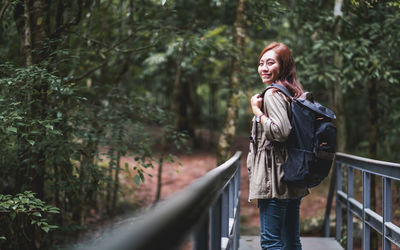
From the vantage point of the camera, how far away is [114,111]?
17.9 ft

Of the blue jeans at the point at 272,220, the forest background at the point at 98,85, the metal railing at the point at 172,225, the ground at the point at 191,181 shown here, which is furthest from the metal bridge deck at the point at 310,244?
the metal railing at the point at 172,225

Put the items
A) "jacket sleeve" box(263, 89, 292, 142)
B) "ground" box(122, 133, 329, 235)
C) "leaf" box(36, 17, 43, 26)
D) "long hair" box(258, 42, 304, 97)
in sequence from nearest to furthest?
"jacket sleeve" box(263, 89, 292, 142) → "long hair" box(258, 42, 304, 97) → "leaf" box(36, 17, 43, 26) → "ground" box(122, 133, 329, 235)

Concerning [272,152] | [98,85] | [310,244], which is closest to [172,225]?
[272,152]

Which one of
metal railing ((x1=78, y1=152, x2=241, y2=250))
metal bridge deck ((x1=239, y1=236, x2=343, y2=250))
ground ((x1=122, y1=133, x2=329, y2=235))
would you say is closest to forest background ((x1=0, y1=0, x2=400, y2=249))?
metal bridge deck ((x1=239, y1=236, x2=343, y2=250))

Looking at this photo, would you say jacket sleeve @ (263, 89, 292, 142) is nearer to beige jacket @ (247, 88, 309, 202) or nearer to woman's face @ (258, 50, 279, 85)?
beige jacket @ (247, 88, 309, 202)

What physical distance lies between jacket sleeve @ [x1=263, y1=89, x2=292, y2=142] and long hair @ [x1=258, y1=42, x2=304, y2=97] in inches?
7.8

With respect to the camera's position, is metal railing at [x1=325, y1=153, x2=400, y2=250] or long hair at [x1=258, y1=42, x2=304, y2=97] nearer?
long hair at [x1=258, y1=42, x2=304, y2=97]

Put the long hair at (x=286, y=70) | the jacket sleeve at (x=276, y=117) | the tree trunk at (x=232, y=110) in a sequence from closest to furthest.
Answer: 1. the jacket sleeve at (x=276, y=117)
2. the long hair at (x=286, y=70)
3. the tree trunk at (x=232, y=110)

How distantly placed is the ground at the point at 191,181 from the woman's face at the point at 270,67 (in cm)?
538

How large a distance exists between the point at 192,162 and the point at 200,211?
1333cm

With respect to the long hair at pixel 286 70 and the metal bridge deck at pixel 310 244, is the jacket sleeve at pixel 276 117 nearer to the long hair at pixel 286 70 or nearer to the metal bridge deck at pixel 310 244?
the long hair at pixel 286 70

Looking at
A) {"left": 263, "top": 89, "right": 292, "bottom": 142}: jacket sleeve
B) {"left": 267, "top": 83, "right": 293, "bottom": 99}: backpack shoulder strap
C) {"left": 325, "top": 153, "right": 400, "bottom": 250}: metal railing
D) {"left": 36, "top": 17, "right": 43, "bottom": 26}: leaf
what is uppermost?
{"left": 36, "top": 17, "right": 43, "bottom": 26}: leaf

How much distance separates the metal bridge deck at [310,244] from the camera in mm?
4566

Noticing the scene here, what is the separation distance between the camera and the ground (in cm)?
980
